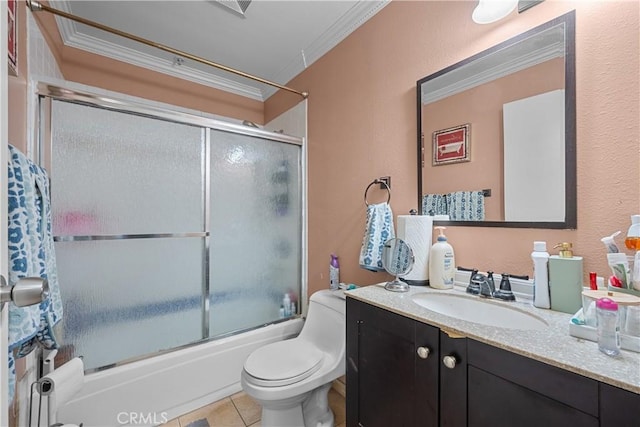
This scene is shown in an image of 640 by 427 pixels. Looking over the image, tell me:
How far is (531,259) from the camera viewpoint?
971 millimetres

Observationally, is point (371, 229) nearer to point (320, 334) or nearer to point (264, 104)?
point (320, 334)

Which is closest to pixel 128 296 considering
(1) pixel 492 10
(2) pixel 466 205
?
(2) pixel 466 205

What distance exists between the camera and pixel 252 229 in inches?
77.6

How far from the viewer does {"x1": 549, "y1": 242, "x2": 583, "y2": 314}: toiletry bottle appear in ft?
2.72

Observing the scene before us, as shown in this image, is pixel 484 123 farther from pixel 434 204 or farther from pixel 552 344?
pixel 552 344

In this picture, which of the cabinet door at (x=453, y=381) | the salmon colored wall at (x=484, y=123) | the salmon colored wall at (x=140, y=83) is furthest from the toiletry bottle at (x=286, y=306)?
the salmon colored wall at (x=140, y=83)

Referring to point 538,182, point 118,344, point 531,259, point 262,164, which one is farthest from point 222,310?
point 538,182

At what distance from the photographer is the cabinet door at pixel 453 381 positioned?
726mm

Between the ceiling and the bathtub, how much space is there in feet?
6.64

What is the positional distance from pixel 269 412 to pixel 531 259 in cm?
133

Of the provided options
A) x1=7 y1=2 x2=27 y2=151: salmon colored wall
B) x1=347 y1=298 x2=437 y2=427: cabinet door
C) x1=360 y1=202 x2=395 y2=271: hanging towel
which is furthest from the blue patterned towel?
x1=360 y1=202 x2=395 y2=271: hanging towel

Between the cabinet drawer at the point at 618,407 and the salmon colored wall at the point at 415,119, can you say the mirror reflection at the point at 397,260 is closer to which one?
the salmon colored wall at the point at 415,119

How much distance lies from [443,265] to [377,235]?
1.17ft

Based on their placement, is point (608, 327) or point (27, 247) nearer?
point (608, 327)
